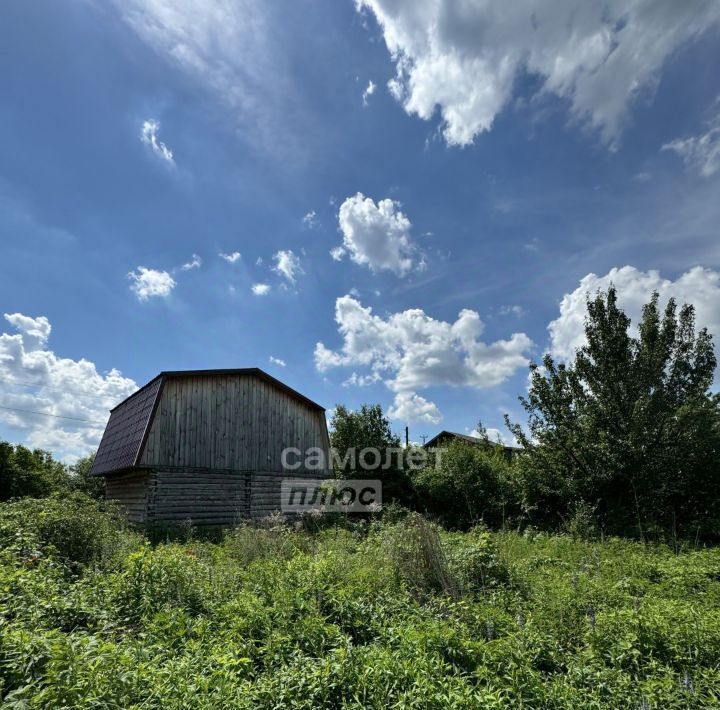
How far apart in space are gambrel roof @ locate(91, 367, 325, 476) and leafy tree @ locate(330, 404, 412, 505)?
4.31 m

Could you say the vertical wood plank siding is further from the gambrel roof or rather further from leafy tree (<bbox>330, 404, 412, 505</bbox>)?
leafy tree (<bbox>330, 404, 412, 505</bbox>)

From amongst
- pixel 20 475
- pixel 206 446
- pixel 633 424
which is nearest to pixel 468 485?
pixel 633 424

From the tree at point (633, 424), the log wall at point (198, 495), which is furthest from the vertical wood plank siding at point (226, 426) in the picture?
the tree at point (633, 424)

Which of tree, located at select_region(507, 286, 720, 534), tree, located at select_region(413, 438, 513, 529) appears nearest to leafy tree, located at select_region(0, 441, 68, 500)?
tree, located at select_region(413, 438, 513, 529)

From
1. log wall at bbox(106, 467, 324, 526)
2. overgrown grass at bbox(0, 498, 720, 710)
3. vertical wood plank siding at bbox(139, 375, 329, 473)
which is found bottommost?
overgrown grass at bbox(0, 498, 720, 710)

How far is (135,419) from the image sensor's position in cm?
1559

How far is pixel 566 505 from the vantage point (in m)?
13.9

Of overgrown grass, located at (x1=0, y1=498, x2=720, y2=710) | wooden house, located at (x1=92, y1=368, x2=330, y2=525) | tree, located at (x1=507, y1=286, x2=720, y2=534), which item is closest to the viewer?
overgrown grass, located at (x1=0, y1=498, x2=720, y2=710)

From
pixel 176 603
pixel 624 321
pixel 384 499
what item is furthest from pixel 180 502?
pixel 624 321

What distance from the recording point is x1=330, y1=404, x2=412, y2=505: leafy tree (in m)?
19.1

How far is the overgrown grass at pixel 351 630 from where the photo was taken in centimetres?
294

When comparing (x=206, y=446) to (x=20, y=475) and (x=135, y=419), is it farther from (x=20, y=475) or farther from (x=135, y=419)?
(x=20, y=475)

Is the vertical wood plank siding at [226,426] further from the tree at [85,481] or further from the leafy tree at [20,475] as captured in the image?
the tree at [85,481]

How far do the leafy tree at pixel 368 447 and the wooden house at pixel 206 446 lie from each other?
2.98m
